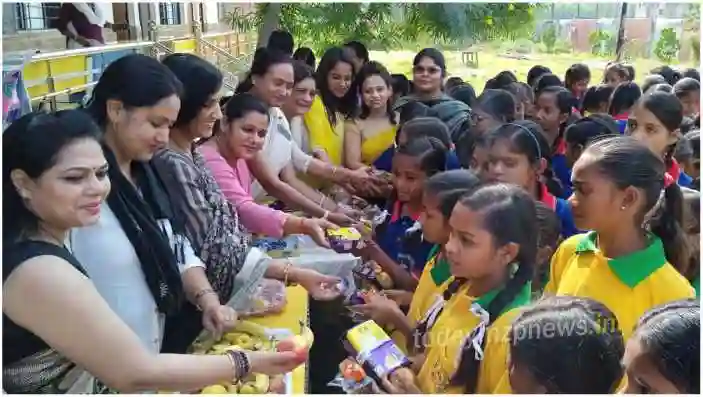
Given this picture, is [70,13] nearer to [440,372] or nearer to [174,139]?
[174,139]

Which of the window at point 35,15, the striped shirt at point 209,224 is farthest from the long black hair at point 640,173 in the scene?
the window at point 35,15

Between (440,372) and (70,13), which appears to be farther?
(70,13)

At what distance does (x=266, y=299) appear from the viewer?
2027 millimetres

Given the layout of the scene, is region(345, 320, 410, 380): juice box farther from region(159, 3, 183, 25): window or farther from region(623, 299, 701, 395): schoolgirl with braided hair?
region(159, 3, 183, 25): window

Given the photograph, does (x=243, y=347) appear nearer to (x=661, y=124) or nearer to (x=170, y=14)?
(x=661, y=124)

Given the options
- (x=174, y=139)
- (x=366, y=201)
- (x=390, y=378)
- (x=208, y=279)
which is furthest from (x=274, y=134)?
(x=390, y=378)

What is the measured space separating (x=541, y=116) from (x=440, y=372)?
8.52ft

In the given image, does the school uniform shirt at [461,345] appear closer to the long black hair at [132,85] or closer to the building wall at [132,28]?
the long black hair at [132,85]

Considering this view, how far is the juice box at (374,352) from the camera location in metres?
1.54

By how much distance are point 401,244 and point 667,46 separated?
262 inches

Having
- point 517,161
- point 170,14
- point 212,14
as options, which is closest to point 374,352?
point 517,161

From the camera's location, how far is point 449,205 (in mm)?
1904

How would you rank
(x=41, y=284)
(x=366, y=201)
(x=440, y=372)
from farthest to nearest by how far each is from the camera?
(x=366, y=201) → (x=440, y=372) → (x=41, y=284)

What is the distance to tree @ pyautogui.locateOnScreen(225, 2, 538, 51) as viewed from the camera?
5.27 metres
